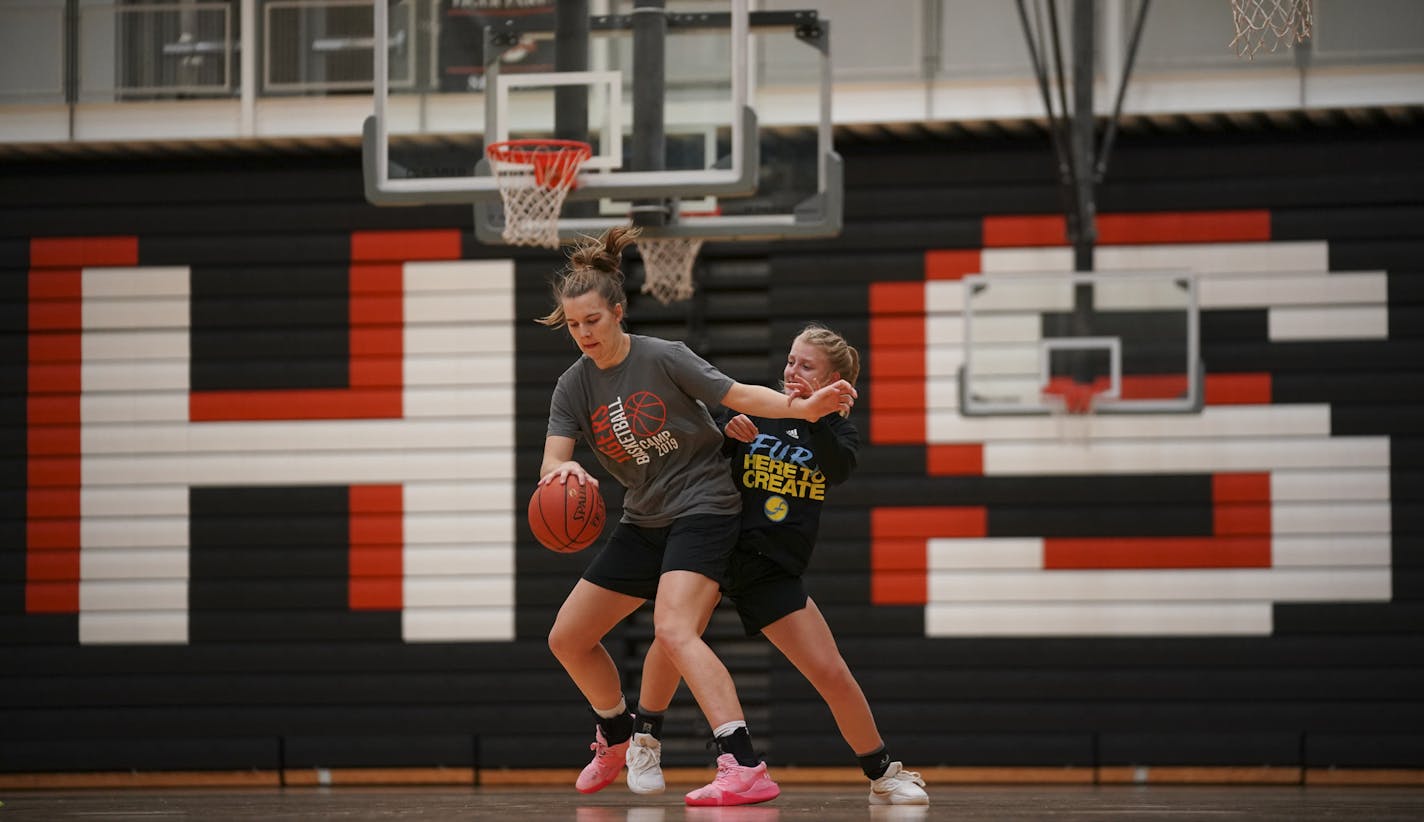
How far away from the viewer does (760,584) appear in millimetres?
5176

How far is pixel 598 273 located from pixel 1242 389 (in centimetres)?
620

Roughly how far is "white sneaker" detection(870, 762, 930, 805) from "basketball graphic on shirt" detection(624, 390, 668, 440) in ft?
4.54

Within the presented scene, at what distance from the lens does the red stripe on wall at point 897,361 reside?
10219 mm

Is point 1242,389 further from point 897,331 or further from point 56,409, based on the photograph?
point 56,409

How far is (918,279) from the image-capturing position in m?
10.3

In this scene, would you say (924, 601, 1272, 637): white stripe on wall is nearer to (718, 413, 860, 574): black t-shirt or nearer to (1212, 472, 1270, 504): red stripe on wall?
(1212, 472, 1270, 504): red stripe on wall

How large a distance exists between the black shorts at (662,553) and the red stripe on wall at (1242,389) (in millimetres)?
5746

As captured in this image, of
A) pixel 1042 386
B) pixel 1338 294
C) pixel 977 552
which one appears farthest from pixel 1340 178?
pixel 977 552

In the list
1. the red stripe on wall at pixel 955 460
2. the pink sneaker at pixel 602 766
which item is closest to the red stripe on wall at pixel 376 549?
the red stripe on wall at pixel 955 460

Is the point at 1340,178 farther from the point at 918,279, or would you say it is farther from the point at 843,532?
the point at 843,532

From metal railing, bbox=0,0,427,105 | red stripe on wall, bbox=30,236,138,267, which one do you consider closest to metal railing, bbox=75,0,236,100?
metal railing, bbox=0,0,427,105

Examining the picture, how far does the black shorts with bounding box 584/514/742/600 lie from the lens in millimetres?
4980

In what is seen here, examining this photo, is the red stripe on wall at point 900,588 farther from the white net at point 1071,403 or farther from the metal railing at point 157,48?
the metal railing at point 157,48

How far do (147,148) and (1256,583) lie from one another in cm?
761
